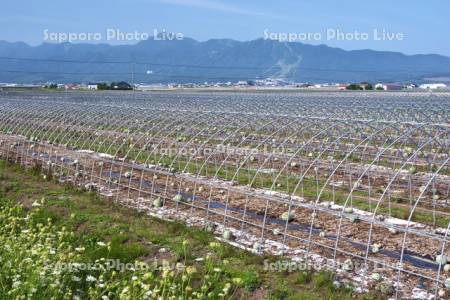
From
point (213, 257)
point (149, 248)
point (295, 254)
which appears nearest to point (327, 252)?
point (295, 254)

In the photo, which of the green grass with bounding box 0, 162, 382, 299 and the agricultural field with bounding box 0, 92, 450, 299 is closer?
the green grass with bounding box 0, 162, 382, 299

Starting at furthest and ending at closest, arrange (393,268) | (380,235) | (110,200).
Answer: (110,200)
(380,235)
(393,268)

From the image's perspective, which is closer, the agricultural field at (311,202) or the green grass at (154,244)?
the green grass at (154,244)

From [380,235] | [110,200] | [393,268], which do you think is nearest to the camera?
[393,268]

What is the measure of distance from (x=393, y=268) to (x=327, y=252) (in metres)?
1.52

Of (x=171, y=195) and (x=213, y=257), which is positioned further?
(x=171, y=195)

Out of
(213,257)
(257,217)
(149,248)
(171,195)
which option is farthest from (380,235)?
(171,195)

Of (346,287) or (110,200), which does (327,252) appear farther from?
(110,200)

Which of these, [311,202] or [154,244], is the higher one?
[311,202]

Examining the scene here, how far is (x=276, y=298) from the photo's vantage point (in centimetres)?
790

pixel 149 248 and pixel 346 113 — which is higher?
pixel 346 113

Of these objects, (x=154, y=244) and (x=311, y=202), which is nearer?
(x=154, y=244)

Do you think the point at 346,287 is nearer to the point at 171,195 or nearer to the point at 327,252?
the point at 327,252

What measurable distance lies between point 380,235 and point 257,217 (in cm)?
296
